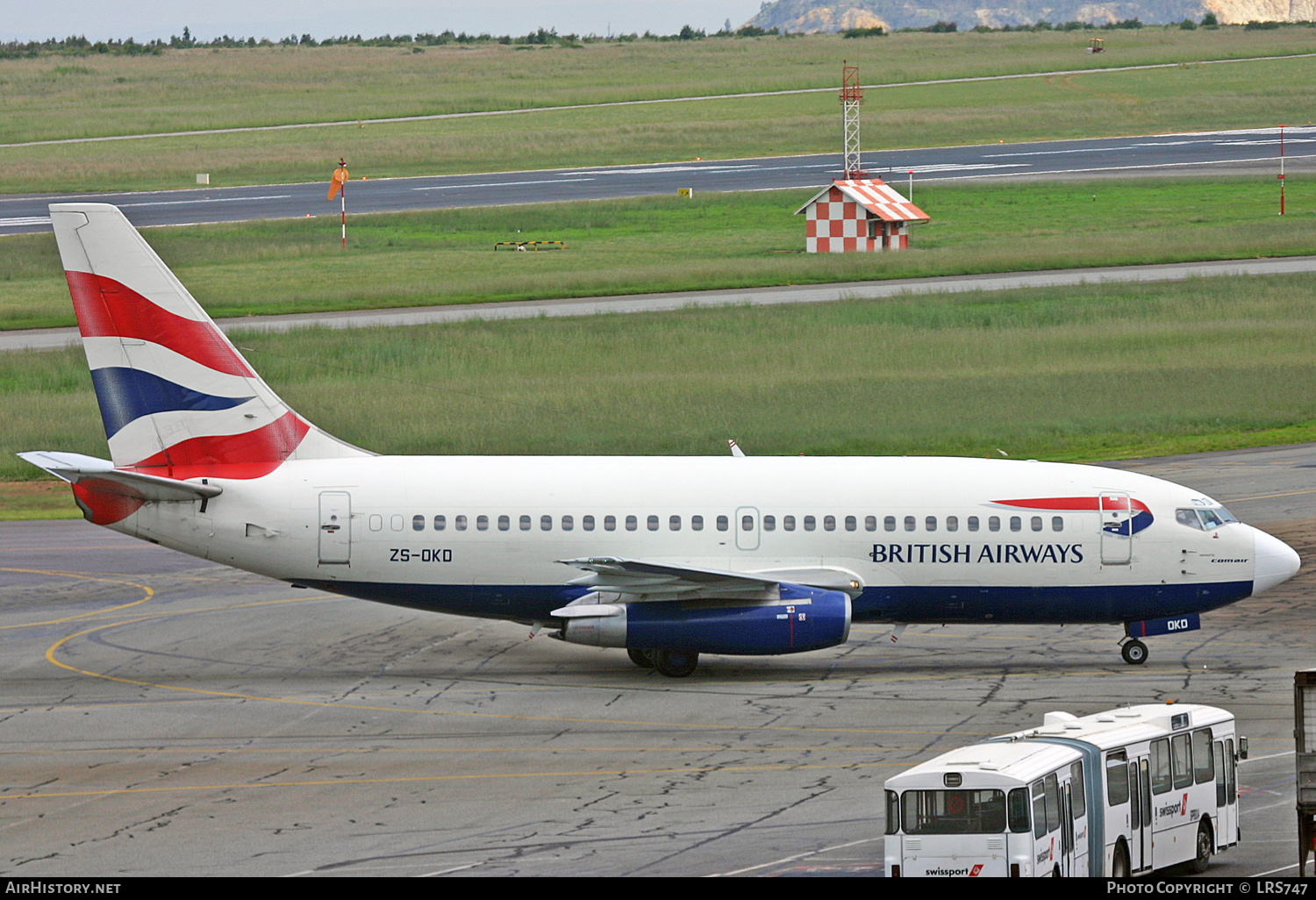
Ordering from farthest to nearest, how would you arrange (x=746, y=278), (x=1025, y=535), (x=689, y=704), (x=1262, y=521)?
(x=746, y=278), (x=1262, y=521), (x=1025, y=535), (x=689, y=704)

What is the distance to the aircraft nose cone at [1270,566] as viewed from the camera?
3381 centimetres

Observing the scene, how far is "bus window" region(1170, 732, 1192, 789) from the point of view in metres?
21.2

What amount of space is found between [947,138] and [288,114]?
6291 centimetres

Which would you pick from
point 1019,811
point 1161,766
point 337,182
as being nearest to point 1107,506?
point 1161,766

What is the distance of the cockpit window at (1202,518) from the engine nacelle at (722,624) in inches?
282

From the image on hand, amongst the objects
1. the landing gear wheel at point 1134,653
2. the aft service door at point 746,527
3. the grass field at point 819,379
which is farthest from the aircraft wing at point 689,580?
the grass field at point 819,379

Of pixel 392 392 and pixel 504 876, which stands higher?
pixel 392 392

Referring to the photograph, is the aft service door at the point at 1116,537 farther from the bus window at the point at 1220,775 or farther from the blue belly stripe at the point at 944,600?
the bus window at the point at 1220,775

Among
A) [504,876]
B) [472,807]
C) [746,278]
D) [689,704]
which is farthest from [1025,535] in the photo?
[746,278]

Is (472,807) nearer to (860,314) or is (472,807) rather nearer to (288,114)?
(860,314)

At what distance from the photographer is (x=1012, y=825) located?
18609 millimetres

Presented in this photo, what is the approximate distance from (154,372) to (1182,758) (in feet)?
70.5

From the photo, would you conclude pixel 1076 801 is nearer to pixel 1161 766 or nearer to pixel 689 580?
pixel 1161 766

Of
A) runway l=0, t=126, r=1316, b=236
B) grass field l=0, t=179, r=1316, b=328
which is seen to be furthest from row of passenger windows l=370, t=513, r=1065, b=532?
runway l=0, t=126, r=1316, b=236
